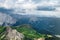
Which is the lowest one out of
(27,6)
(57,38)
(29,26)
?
(57,38)

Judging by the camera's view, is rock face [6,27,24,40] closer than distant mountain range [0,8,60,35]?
Yes

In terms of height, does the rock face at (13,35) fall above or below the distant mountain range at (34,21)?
below

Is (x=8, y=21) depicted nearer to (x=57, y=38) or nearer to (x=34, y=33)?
(x=34, y=33)

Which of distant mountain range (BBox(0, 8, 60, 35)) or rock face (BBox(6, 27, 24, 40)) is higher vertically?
distant mountain range (BBox(0, 8, 60, 35))

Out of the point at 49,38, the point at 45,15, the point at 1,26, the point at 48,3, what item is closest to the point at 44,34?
the point at 49,38

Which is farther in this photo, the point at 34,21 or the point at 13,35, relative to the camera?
the point at 34,21

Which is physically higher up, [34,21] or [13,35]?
[34,21]

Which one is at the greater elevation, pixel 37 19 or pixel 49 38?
pixel 37 19
